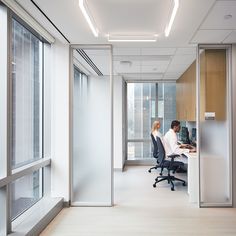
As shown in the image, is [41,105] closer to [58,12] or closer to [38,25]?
[38,25]

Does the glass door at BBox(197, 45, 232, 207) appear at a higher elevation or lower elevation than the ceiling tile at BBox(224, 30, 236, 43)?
lower

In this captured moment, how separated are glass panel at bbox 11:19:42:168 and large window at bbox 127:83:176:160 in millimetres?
4442

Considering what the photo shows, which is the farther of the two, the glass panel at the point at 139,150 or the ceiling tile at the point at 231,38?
the glass panel at the point at 139,150

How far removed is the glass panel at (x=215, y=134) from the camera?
14.2ft

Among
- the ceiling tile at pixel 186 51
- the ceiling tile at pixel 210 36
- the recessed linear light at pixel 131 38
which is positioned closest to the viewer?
the ceiling tile at pixel 210 36

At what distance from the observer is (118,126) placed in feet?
23.5

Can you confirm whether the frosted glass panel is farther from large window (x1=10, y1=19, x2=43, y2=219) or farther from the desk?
the desk

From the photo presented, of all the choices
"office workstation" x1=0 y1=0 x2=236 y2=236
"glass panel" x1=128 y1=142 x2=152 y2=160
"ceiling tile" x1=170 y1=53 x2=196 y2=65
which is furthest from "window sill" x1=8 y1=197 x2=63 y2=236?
"glass panel" x1=128 y1=142 x2=152 y2=160

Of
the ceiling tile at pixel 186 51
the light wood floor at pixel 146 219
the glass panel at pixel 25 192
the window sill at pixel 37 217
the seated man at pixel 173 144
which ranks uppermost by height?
the ceiling tile at pixel 186 51

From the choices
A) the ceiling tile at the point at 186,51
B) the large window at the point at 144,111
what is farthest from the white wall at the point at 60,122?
the large window at the point at 144,111

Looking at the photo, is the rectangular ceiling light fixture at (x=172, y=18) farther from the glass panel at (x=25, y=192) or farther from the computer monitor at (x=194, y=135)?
the computer monitor at (x=194, y=135)

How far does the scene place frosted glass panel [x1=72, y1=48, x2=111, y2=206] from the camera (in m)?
4.66

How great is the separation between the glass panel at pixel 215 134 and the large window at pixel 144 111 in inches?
152

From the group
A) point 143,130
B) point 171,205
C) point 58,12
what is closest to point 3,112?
point 58,12
